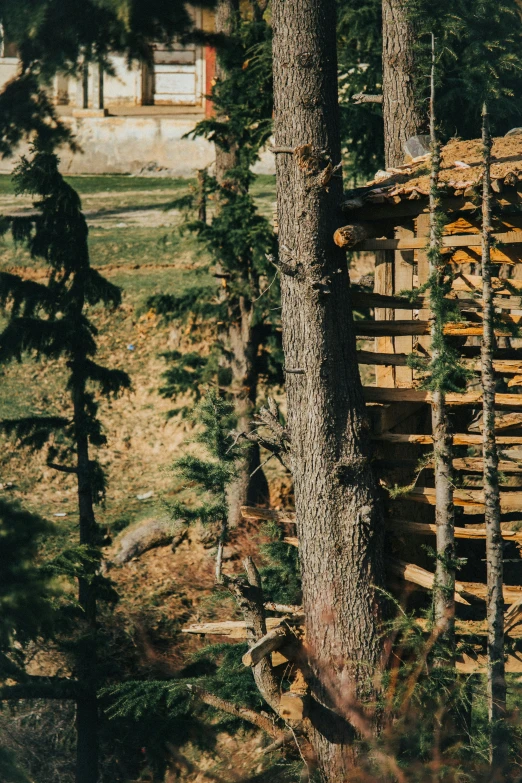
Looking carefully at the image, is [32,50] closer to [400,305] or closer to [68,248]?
[400,305]

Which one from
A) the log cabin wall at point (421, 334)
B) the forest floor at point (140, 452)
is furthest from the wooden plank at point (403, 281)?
the forest floor at point (140, 452)

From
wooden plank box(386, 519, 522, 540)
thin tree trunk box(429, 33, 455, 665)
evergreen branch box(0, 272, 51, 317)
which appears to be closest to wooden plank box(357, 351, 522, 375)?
thin tree trunk box(429, 33, 455, 665)

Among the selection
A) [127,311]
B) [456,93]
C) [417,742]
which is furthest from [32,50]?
[127,311]

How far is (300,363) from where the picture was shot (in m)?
8.75

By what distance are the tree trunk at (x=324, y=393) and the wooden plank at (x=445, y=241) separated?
1.35 feet

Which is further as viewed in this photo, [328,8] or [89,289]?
[89,289]

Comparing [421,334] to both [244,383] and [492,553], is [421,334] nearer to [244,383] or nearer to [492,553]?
[492,553]

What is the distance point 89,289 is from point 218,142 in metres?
5.01

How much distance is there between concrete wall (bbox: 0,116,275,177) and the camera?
30312 mm

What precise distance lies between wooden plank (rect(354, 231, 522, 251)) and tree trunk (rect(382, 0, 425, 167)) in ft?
12.0

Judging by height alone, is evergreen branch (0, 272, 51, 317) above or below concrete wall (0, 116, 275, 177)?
below

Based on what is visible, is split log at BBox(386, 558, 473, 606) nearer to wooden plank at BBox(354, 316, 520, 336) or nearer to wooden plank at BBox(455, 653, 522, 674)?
wooden plank at BBox(455, 653, 522, 674)

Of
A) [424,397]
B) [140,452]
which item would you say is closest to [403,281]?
[424,397]

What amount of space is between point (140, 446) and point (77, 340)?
645 centimetres
